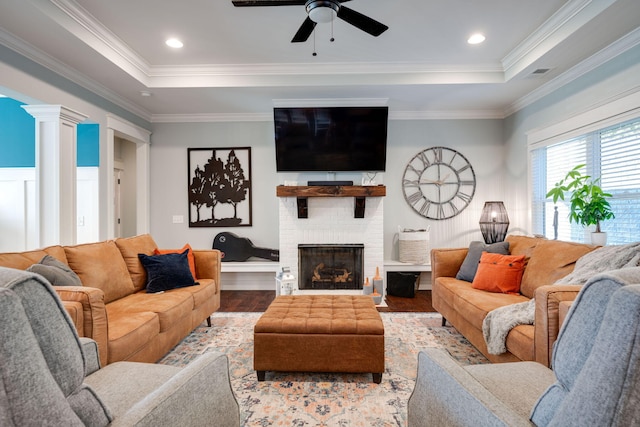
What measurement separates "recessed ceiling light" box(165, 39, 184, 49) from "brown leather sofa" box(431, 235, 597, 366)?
328 cm

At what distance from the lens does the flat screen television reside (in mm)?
4219

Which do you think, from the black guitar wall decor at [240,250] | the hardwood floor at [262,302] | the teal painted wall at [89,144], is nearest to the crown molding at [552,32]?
the hardwood floor at [262,302]

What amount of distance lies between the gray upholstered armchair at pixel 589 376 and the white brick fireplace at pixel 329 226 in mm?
3217

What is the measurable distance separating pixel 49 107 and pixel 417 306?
14.4 ft

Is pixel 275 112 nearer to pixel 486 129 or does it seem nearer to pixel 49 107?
pixel 49 107

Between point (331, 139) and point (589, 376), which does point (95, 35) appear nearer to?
point (331, 139)

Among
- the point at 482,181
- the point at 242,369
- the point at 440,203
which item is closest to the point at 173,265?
the point at 242,369

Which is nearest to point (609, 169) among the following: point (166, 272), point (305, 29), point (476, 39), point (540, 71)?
point (540, 71)

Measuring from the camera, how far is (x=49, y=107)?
3.13 meters

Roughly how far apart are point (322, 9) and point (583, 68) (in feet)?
9.16

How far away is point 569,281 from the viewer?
1.97 meters

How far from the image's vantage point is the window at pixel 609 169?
2.78 m

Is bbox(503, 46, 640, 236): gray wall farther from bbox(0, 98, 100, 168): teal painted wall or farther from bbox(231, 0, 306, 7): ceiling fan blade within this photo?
bbox(0, 98, 100, 168): teal painted wall

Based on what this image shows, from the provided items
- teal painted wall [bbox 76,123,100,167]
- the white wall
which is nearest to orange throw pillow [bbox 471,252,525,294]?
the white wall
